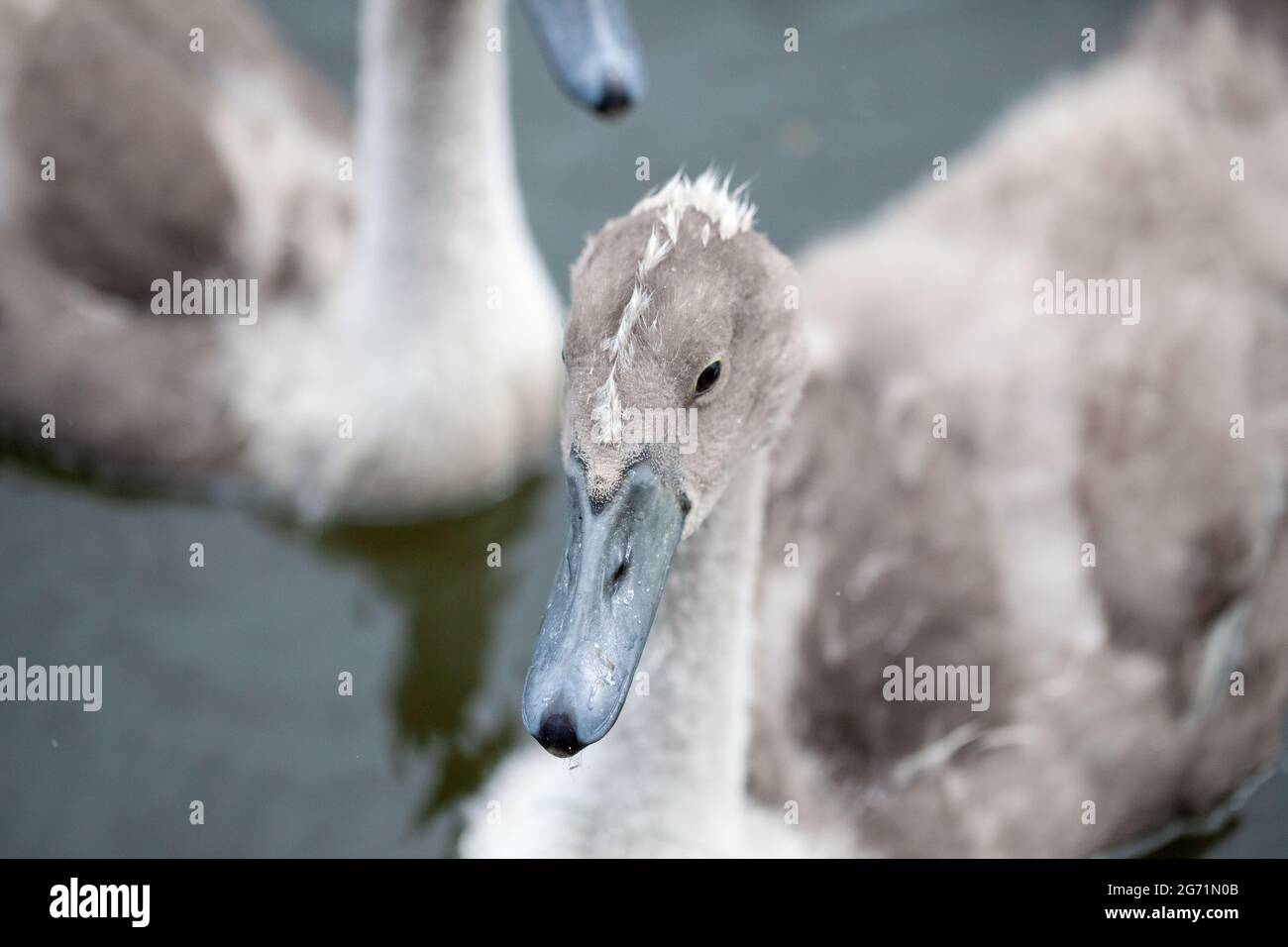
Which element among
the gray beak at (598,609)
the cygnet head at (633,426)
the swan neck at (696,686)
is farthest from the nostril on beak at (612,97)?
the gray beak at (598,609)

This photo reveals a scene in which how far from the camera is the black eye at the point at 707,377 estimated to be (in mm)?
2697

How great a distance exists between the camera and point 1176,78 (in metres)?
4.29

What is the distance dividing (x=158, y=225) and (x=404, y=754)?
1435mm

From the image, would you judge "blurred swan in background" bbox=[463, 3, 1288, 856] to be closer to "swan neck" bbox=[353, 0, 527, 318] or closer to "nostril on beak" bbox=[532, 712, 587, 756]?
"nostril on beak" bbox=[532, 712, 587, 756]

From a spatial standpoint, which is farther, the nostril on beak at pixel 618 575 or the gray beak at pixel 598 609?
the nostril on beak at pixel 618 575

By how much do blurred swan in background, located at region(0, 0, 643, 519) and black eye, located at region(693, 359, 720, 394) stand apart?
1480 millimetres

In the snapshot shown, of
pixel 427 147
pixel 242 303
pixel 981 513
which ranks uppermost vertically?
pixel 427 147

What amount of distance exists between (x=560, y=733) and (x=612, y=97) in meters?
1.62

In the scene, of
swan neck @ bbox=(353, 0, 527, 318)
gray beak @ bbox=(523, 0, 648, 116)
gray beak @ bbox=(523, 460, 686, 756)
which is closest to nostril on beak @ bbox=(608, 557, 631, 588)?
gray beak @ bbox=(523, 460, 686, 756)

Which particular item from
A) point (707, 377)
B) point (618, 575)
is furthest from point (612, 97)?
point (618, 575)

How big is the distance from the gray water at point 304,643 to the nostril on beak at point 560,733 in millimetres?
1492

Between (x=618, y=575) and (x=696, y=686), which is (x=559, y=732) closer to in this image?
(x=618, y=575)

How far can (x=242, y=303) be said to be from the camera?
4.33 m

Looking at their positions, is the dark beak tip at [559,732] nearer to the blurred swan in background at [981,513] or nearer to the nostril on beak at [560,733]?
the nostril on beak at [560,733]
